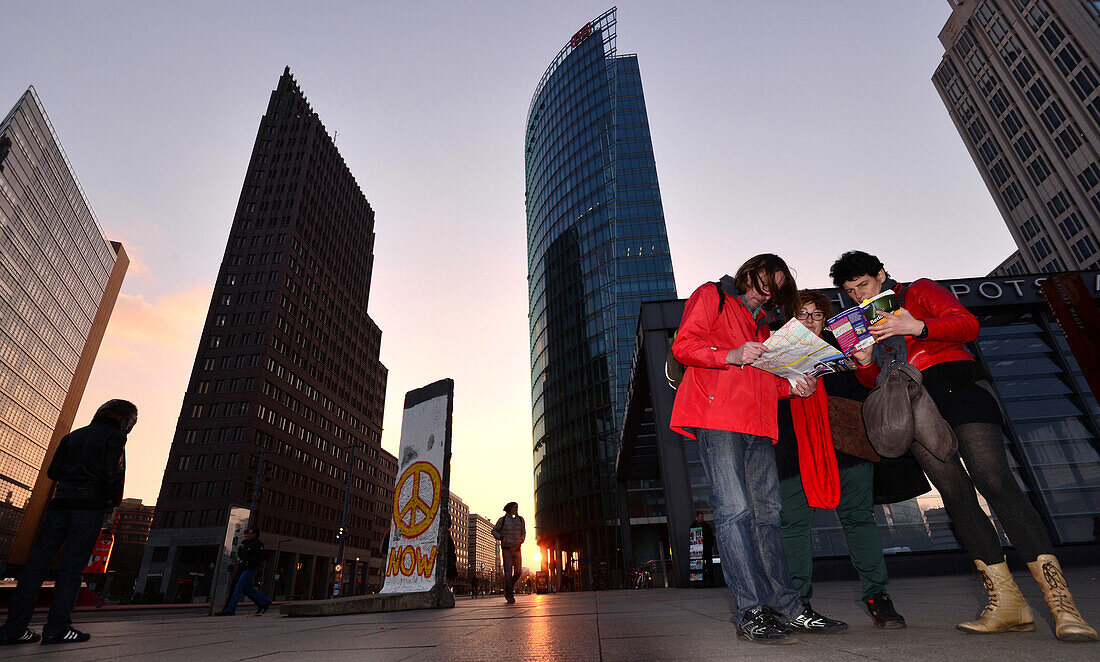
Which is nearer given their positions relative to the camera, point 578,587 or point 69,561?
point 69,561

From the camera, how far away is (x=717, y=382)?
2805 millimetres

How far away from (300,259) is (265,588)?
4079 centimetres

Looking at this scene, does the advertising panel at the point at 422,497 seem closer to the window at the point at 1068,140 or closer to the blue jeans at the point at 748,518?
the blue jeans at the point at 748,518

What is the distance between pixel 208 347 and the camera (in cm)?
6097

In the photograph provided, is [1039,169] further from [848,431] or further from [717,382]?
[717,382]

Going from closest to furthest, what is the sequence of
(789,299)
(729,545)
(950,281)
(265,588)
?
(729,545) → (789,299) → (950,281) → (265,588)

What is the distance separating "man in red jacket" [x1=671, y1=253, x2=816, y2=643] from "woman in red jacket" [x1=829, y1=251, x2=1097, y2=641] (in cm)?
54

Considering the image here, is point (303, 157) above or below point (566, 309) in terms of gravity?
above

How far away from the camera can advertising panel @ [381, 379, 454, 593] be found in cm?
811

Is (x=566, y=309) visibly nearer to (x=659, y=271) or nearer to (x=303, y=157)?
(x=659, y=271)

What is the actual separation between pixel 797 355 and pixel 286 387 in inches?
2799

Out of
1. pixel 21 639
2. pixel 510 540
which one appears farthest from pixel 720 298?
pixel 510 540

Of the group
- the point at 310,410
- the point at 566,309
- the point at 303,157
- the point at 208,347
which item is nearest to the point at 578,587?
the point at 566,309

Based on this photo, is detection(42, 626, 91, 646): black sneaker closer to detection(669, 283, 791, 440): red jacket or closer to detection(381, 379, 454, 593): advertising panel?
detection(669, 283, 791, 440): red jacket
